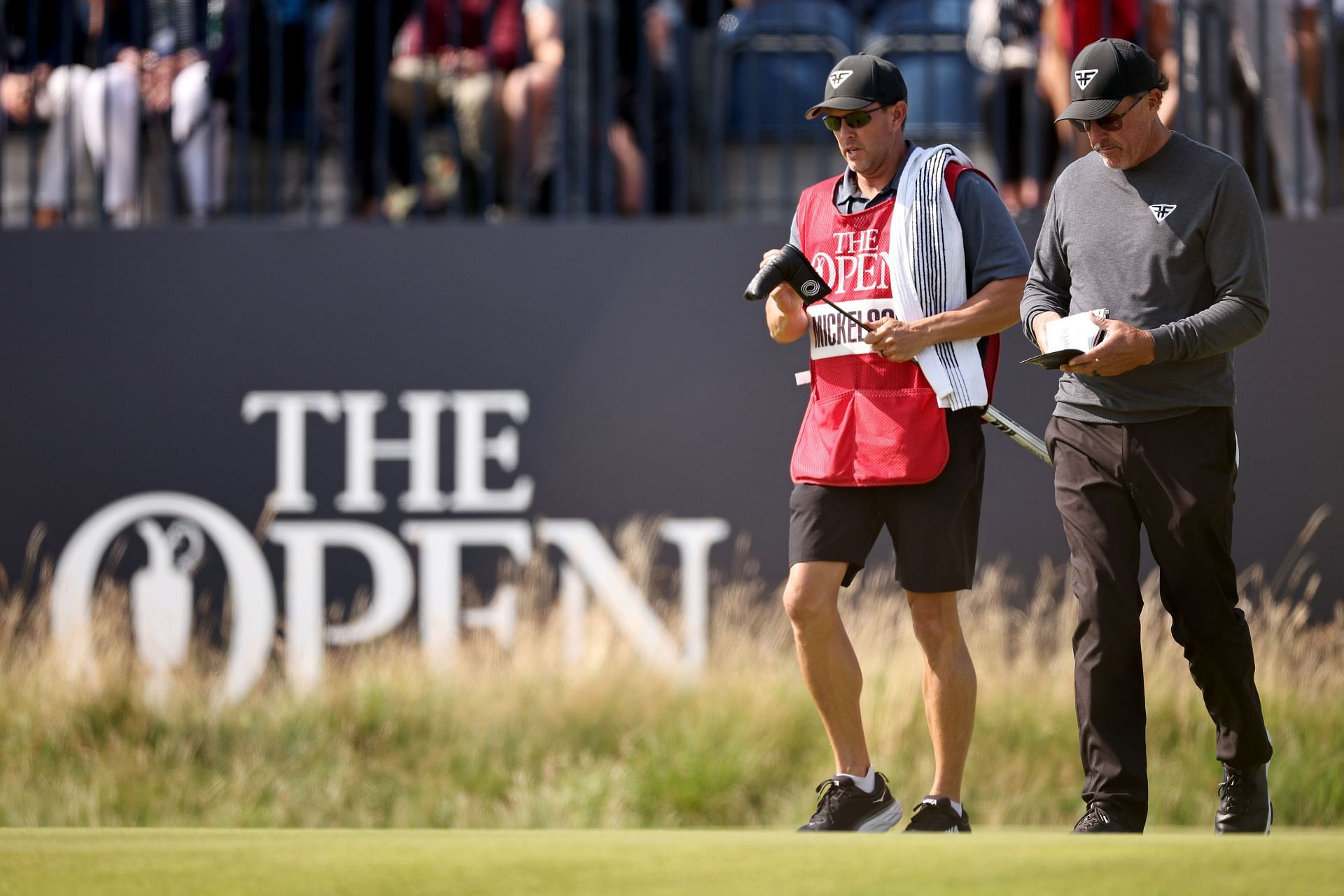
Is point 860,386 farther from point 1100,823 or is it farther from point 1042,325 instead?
point 1100,823

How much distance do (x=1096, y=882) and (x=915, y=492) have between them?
1541mm

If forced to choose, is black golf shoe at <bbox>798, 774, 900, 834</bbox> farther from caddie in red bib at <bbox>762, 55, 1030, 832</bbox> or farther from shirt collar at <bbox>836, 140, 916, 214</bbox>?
shirt collar at <bbox>836, 140, 916, 214</bbox>

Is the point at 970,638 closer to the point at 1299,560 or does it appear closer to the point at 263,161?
the point at 1299,560

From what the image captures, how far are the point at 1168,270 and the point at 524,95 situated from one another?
334 cm

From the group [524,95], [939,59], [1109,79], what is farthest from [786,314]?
[939,59]

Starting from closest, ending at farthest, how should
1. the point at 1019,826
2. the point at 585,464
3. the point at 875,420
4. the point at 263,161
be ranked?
the point at 875,420 < the point at 1019,826 < the point at 585,464 < the point at 263,161

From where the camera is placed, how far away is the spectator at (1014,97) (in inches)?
252

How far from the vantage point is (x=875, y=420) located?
154 inches

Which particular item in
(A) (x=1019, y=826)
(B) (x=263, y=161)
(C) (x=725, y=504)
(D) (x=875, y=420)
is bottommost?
(A) (x=1019, y=826)

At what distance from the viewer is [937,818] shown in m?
3.91

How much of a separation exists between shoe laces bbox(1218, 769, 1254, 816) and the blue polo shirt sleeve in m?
1.26

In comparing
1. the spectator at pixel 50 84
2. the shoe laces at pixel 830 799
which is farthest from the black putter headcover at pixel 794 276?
the spectator at pixel 50 84

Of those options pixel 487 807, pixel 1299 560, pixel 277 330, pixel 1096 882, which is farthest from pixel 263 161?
pixel 1096 882

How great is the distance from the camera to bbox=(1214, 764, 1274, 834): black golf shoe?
383cm
